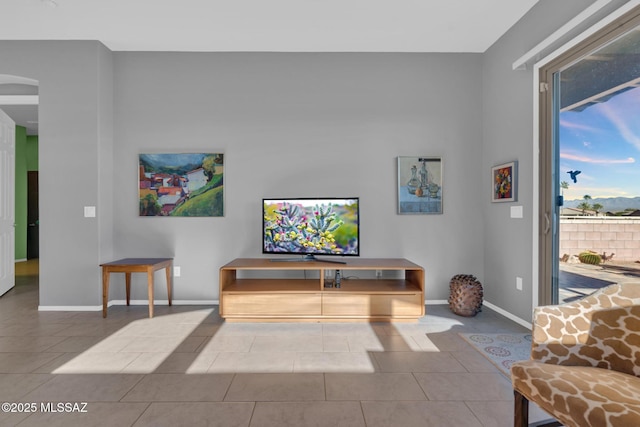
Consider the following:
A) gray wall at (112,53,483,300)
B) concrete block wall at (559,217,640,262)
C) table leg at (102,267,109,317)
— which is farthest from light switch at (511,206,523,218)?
table leg at (102,267,109,317)

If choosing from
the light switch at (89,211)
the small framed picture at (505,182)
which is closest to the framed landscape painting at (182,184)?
the light switch at (89,211)

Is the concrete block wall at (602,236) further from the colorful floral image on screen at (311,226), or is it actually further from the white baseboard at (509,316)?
the colorful floral image on screen at (311,226)

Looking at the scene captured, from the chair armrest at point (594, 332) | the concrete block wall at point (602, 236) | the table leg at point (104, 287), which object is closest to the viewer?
the chair armrest at point (594, 332)

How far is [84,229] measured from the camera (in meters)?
3.62

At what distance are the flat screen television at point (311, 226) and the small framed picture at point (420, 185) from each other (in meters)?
0.72

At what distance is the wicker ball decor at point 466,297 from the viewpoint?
3381mm

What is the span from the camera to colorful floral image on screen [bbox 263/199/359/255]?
3.45m

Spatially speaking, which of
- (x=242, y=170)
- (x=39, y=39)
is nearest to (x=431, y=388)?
(x=242, y=170)

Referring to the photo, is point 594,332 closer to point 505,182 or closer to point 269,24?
point 505,182

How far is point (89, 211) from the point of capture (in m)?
3.62

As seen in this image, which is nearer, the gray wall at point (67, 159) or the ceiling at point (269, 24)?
the ceiling at point (269, 24)

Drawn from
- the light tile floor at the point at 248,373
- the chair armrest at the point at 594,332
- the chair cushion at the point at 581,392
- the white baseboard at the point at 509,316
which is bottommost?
the light tile floor at the point at 248,373

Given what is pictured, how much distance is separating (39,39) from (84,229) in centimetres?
202

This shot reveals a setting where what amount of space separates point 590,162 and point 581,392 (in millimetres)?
1934
